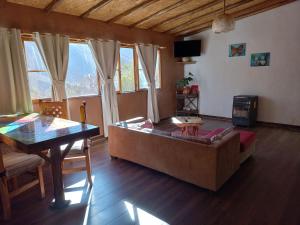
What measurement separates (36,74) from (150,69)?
2.79 metres

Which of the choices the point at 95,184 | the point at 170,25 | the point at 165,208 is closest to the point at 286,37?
the point at 170,25

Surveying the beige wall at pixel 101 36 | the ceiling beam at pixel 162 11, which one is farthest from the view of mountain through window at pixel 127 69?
the ceiling beam at pixel 162 11

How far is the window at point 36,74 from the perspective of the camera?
11.7 feet

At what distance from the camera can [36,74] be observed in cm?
366

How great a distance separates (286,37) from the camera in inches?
188

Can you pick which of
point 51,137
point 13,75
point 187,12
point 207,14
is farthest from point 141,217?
point 207,14

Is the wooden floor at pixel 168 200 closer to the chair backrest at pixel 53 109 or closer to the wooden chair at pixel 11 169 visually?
the wooden chair at pixel 11 169

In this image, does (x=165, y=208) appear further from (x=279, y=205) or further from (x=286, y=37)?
(x=286, y=37)

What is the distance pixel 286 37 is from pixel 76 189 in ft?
17.5

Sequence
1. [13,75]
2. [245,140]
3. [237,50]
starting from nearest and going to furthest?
[245,140] → [13,75] → [237,50]

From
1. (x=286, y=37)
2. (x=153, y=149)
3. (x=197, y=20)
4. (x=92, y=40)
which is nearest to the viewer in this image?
(x=153, y=149)

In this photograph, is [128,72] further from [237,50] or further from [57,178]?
[57,178]

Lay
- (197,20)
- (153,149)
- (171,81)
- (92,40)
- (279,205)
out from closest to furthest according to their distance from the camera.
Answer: (279,205) → (153,149) → (92,40) → (197,20) → (171,81)

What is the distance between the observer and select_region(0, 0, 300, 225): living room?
2.19 metres
